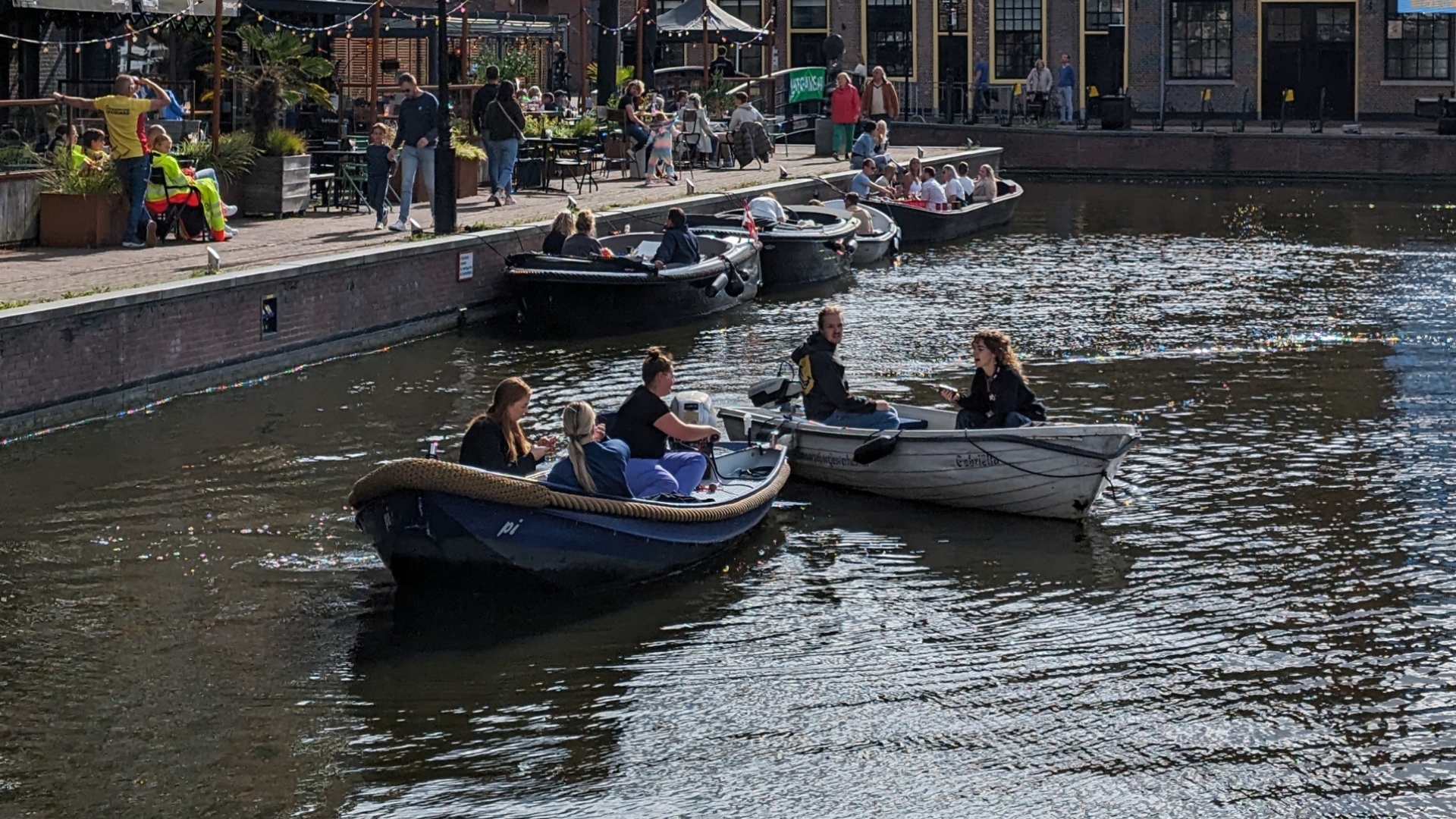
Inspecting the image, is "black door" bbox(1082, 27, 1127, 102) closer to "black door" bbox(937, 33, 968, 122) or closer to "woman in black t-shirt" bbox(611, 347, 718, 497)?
"black door" bbox(937, 33, 968, 122)

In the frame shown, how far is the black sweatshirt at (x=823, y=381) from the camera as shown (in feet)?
49.5

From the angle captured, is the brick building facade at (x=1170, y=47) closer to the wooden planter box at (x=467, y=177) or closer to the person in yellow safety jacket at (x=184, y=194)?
the wooden planter box at (x=467, y=177)

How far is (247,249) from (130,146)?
155 cm

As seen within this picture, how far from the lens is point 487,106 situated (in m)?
27.7

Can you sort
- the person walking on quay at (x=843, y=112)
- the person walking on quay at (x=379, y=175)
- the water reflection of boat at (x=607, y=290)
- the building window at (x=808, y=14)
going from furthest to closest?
the building window at (x=808, y=14) < the person walking on quay at (x=843, y=112) < the person walking on quay at (x=379, y=175) < the water reflection of boat at (x=607, y=290)

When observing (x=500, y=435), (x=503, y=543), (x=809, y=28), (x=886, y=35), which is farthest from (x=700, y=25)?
(x=503, y=543)

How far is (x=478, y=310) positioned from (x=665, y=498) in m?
10.9

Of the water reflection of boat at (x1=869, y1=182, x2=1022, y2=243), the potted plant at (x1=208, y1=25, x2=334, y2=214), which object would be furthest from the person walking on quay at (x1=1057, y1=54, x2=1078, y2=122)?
the potted plant at (x1=208, y1=25, x2=334, y2=214)

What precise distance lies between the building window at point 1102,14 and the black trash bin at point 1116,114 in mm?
5884

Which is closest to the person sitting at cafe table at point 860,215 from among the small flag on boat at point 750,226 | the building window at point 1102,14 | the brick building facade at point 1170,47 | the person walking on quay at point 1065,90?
the small flag on boat at point 750,226

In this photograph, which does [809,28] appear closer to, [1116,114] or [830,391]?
[1116,114]

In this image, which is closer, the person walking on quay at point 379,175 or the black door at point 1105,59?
the person walking on quay at point 379,175

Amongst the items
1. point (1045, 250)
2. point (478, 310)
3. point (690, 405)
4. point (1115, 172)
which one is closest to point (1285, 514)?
point (690, 405)

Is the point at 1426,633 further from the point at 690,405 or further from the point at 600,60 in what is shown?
the point at 600,60
